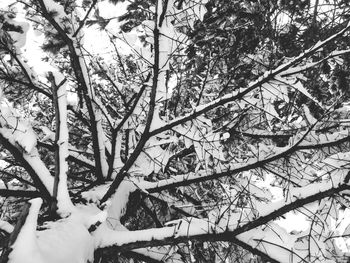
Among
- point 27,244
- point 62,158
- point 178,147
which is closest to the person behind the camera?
point 27,244

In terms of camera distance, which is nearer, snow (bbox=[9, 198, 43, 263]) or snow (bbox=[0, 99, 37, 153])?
snow (bbox=[9, 198, 43, 263])

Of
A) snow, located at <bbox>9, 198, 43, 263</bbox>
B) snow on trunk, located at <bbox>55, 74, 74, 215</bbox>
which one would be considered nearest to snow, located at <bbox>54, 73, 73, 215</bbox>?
snow on trunk, located at <bbox>55, 74, 74, 215</bbox>

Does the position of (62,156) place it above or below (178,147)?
below

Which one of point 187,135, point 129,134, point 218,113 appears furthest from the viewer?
point 218,113

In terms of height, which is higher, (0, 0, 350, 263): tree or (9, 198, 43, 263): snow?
(0, 0, 350, 263): tree

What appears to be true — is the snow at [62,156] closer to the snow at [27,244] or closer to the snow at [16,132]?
the snow at [16,132]

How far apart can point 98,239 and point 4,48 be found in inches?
81.1

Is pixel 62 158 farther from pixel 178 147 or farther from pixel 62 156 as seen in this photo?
pixel 178 147

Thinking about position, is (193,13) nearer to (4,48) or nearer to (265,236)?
(265,236)

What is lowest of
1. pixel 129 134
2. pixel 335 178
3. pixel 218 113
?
pixel 335 178

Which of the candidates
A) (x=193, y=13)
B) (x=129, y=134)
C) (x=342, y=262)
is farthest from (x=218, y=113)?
(x=342, y=262)

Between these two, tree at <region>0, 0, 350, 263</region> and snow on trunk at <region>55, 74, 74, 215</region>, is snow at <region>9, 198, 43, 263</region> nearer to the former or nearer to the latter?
tree at <region>0, 0, 350, 263</region>

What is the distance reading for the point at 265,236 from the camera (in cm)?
194

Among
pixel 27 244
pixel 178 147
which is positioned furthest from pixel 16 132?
pixel 178 147
